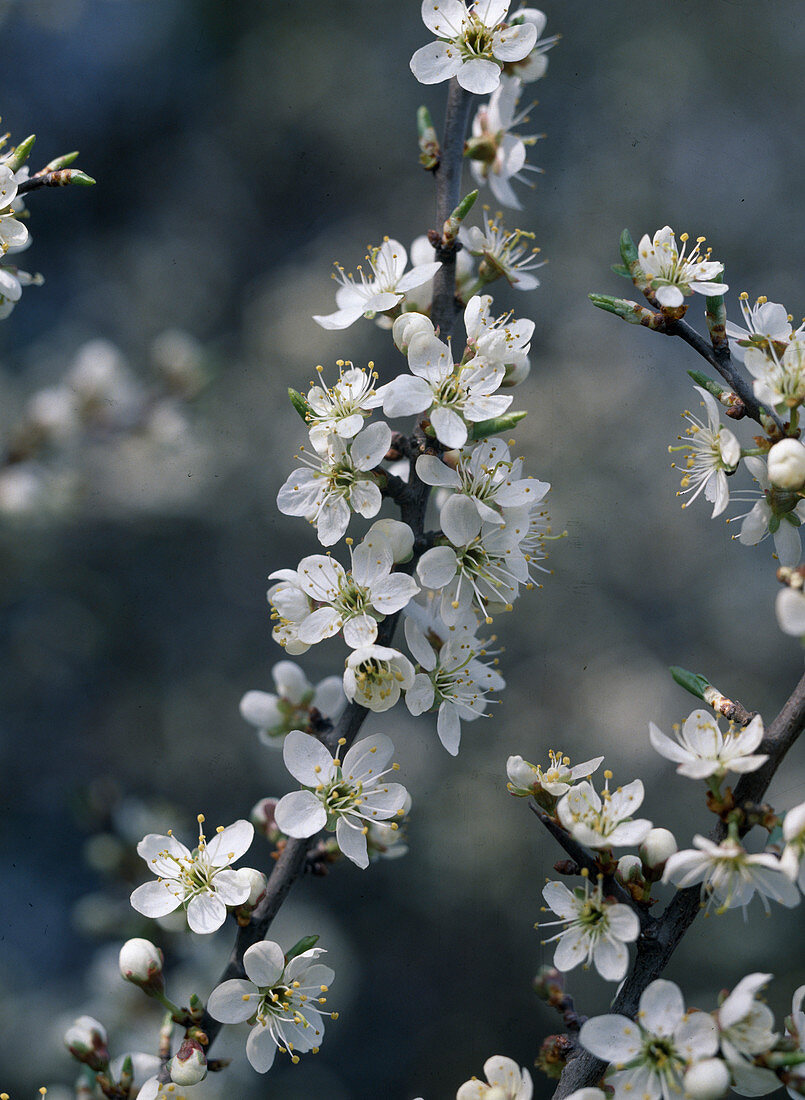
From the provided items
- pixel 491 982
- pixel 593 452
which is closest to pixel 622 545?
pixel 593 452

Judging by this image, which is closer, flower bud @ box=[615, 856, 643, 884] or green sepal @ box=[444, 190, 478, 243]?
flower bud @ box=[615, 856, 643, 884]

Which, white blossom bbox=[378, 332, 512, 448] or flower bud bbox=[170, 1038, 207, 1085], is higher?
white blossom bbox=[378, 332, 512, 448]

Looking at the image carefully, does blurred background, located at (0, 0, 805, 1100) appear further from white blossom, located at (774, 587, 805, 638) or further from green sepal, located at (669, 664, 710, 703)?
white blossom, located at (774, 587, 805, 638)

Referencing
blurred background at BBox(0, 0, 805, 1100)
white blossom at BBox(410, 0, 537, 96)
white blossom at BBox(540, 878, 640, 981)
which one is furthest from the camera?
blurred background at BBox(0, 0, 805, 1100)

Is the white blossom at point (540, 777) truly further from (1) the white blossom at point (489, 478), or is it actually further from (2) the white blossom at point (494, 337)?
(2) the white blossom at point (494, 337)

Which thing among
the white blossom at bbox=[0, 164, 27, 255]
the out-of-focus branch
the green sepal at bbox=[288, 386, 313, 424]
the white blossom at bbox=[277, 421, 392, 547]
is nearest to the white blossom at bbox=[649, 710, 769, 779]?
the out-of-focus branch

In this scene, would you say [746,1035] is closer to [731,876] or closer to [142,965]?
[731,876]

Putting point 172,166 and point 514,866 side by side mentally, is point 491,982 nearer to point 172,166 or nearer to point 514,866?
point 514,866
